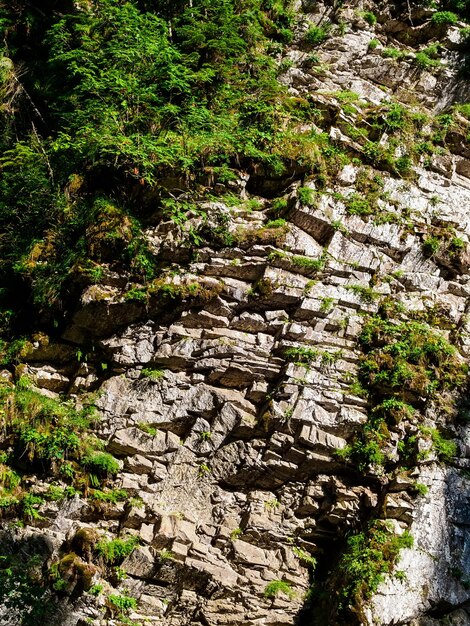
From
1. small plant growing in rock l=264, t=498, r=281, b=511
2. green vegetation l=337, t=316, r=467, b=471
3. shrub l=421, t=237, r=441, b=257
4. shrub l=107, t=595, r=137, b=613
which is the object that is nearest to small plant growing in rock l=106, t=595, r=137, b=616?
shrub l=107, t=595, r=137, b=613

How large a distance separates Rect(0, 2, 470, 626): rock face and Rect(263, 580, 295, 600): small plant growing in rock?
32mm

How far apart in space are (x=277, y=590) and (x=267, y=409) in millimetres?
2320

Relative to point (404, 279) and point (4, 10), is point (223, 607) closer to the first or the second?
point (404, 279)

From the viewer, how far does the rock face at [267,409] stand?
257 inches

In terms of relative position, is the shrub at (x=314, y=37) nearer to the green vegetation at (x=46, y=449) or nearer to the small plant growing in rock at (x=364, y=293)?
the small plant growing in rock at (x=364, y=293)

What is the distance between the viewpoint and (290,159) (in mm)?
9484

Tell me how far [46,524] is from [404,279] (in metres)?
6.69

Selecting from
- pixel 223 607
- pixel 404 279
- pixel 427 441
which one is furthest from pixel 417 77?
pixel 223 607

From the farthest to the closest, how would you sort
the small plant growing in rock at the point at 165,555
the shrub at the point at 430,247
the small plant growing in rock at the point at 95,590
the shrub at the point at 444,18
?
the shrub at the point at 444,18 < the shrub at the point at 430,247 < the small plant growing in rock at the point at 165,555 < the small plant growing in rock at the point at 95,590

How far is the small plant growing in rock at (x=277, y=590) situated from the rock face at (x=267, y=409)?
3 centimetres

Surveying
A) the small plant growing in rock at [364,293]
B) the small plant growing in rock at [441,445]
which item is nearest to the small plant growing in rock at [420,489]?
the small plant growing in rock at [441,445]

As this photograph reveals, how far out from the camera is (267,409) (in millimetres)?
7430

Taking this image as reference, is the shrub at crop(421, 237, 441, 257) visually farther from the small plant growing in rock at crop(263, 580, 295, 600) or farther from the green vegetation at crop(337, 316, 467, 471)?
the small plant growing in rock at crop(263, 580, 295, 600)

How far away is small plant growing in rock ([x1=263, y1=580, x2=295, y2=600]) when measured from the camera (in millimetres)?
6539
